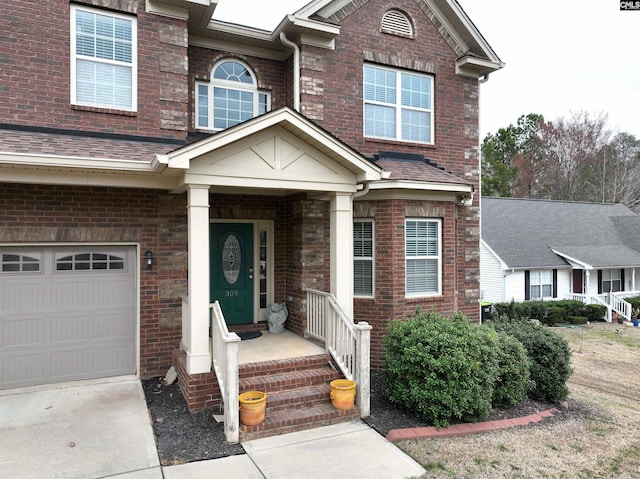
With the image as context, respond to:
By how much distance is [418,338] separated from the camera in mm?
5855

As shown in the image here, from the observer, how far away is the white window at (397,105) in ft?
29.4

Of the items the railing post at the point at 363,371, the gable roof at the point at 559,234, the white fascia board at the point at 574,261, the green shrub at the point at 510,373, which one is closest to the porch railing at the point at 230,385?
the railing post at the point at 363,371

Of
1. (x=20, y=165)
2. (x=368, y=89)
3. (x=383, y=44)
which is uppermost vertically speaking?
(x=383, y=44)

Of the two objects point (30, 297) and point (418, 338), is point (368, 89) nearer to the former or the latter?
point (418, 338)

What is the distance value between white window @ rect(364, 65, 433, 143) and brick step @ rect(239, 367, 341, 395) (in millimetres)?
4917

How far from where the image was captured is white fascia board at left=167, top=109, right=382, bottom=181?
5562mm

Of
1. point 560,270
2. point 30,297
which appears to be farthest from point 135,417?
point 560,270

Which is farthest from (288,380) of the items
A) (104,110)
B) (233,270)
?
(104,110)

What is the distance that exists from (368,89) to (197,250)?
17.0 feet

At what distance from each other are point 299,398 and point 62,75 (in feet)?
19.8

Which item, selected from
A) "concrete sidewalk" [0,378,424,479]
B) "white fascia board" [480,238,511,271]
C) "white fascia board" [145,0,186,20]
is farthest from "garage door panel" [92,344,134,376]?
"white fascia board" [480,238,511,271]

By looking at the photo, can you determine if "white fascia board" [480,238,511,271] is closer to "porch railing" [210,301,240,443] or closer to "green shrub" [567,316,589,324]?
"green shrub" [567,316,589,324]

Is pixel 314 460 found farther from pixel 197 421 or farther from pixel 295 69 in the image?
pixel 295 69

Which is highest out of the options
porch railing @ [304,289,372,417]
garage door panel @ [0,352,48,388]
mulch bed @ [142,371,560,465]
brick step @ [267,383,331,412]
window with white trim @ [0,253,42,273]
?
window with white trim @ [0,253,42,273]
